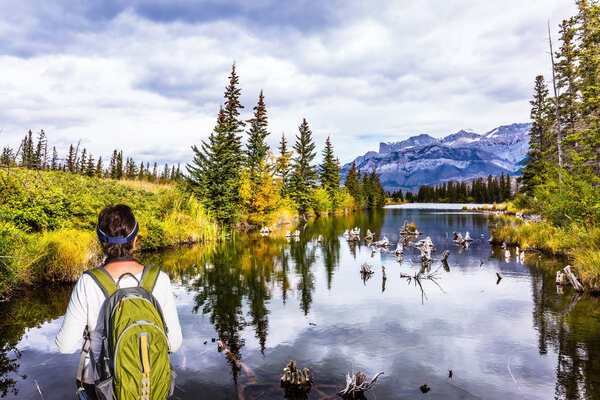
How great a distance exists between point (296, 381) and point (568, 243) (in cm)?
1509

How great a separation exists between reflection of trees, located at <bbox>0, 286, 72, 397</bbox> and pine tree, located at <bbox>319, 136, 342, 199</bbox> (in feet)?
184

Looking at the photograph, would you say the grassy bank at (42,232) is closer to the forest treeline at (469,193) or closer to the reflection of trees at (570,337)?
the reflection of trees at (570,337)

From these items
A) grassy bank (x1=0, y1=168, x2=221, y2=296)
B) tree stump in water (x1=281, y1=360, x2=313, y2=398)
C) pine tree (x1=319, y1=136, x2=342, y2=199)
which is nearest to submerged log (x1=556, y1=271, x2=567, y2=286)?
tree stump in water (x1=281, y1=360, x2=313, y2=398)

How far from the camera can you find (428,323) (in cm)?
863

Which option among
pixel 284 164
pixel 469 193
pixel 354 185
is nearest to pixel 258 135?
pixel 284 164

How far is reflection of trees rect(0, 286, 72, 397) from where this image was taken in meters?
5.75

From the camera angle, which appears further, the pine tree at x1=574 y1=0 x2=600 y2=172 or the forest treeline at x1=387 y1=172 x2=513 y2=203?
the forest treeline at x1=387 y1=172 x2=513 y2=203

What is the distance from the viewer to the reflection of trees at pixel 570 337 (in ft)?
18.1

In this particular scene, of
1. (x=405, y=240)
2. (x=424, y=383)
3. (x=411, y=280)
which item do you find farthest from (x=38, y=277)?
(x=405, y=240)

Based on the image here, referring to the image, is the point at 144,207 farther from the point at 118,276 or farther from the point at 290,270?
the point at 118,276

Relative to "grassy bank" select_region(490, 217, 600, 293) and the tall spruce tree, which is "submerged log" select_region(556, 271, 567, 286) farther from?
the tall spruce tree

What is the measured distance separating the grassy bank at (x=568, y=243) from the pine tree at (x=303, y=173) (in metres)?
32.1

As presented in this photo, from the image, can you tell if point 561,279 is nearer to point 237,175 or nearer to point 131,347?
point 131,347

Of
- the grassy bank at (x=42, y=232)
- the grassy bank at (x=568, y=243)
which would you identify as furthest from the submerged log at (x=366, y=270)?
the grassy bank at (x=42, y=232)
